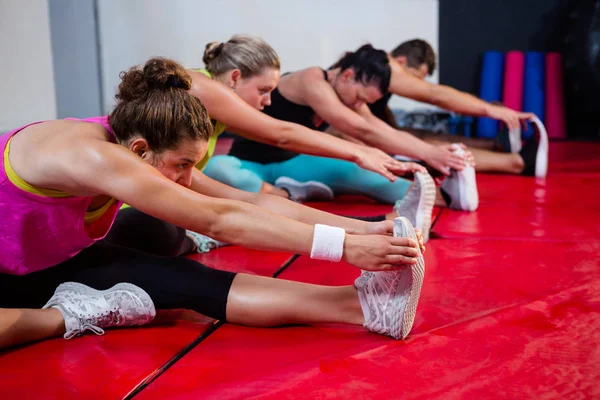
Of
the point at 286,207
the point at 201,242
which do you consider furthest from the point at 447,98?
the point at 286,207

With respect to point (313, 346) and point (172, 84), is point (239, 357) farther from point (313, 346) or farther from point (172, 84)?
point (172, 84)

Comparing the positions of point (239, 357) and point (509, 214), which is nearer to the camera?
point (239, 357)

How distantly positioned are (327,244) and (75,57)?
14.3ft

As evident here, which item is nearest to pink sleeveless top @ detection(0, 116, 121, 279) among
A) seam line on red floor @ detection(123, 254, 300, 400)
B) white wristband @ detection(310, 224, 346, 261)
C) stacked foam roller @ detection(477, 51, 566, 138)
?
seam line on red floor @ detection(123, 254, 300, 400)

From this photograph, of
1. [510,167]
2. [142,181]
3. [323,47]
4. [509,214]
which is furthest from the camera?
[323,47]

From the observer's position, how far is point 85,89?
5.22 meters

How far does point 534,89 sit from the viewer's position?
233 inches

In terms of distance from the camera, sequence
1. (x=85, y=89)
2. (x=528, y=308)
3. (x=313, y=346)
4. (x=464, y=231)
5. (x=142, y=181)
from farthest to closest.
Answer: (x=85, y=89), (x=464, y=231), (x=528, y=308), (x=313, y=346), (x=142, y=181)

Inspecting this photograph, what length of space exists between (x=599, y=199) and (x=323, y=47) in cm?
Answer: 325

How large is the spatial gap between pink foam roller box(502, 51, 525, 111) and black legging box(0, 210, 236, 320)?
16.2 feet

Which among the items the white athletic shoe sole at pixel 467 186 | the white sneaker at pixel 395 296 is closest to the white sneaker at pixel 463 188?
the white athletic shoe sole at pixel 467 186

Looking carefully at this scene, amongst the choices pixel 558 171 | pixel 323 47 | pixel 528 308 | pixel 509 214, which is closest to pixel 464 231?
pixel 509 214

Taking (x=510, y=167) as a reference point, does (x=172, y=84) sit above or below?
above

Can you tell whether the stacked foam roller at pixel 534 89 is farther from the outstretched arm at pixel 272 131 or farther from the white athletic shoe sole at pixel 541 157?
the outstretched arm at pixel 272 131
